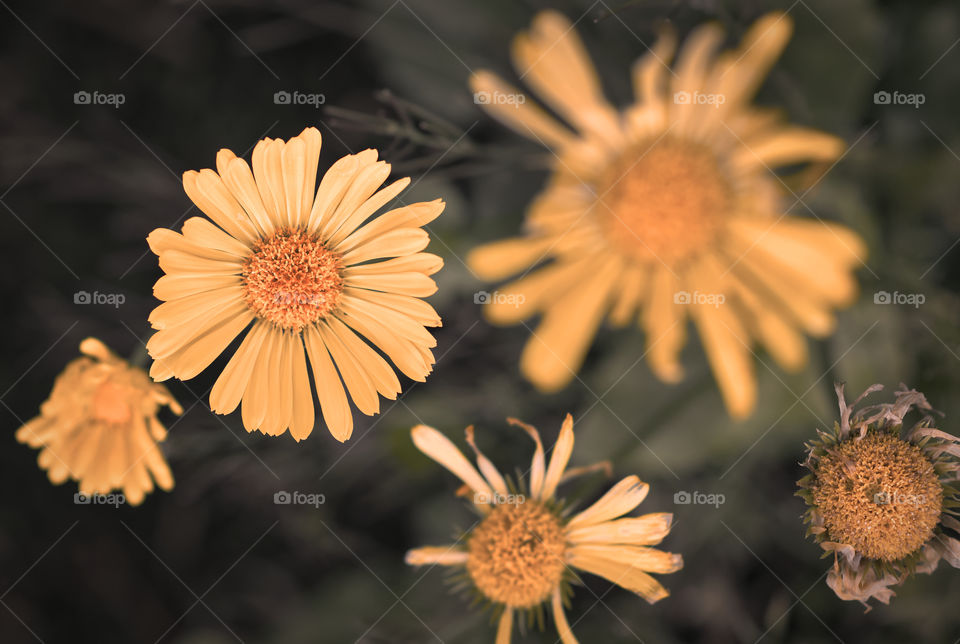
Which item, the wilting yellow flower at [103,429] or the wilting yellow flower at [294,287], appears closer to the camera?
the wilting yellow flower at [294,287]

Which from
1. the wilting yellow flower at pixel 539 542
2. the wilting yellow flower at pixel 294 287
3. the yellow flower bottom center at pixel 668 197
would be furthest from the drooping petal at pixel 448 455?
the yellow flower bottom center at pixel 668 197

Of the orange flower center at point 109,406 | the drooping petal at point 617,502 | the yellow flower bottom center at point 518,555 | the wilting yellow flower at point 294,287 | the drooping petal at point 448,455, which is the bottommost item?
the yellow flower bottom center at point 518,555

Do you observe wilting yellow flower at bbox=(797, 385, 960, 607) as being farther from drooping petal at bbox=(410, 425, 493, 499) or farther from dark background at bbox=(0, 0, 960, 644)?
drooping petal at bbox=(410, 425, 493, 499)

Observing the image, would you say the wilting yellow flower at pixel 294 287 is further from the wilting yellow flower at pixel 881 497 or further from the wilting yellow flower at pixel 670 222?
the wilting yellow flower at pixel 881 497

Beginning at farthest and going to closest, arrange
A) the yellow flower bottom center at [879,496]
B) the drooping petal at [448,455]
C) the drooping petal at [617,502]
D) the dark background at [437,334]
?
the dark background at [437,334]
the drooping petal at [448,455]
the drooping petal at [617,502]
the yellow flower bottom center at [879,496]

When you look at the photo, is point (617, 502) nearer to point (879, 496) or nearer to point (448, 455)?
point (448, 455)

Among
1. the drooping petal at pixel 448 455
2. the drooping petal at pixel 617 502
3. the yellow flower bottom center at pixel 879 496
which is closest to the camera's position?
the yellow flower bottom center at pixel 879 496
